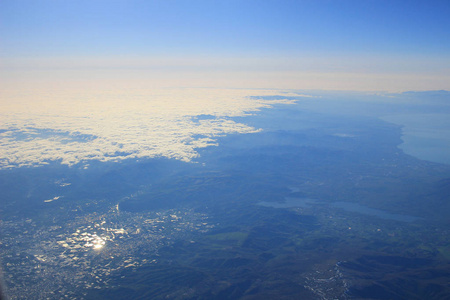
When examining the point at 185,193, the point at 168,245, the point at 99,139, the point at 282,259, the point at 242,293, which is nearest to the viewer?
the point at 242,293

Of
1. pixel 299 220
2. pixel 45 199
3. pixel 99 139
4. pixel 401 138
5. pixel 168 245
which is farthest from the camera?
pixel 401 138

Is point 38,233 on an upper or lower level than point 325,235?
lower

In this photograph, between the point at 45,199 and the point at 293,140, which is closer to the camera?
the point at 45,199

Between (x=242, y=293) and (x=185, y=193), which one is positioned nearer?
(x=242, y=293)

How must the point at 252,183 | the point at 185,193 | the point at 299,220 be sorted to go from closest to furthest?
the point at 299,220 < the point at 185,193 < the point at 252,183

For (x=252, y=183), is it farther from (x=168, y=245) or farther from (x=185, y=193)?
(x=168, y=245)

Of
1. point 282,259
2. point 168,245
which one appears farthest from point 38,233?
point 282,259

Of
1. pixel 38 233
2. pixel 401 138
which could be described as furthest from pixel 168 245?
pixel 401 138

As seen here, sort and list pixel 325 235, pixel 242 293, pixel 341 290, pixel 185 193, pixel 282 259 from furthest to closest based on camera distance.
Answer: pixel 185 193 → pixel 325 235 → pixel 282 259 → pixel 242 293 → pixel 341 290

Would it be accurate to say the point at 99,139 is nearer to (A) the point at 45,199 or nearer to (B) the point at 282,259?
(A) the point at 45,199
